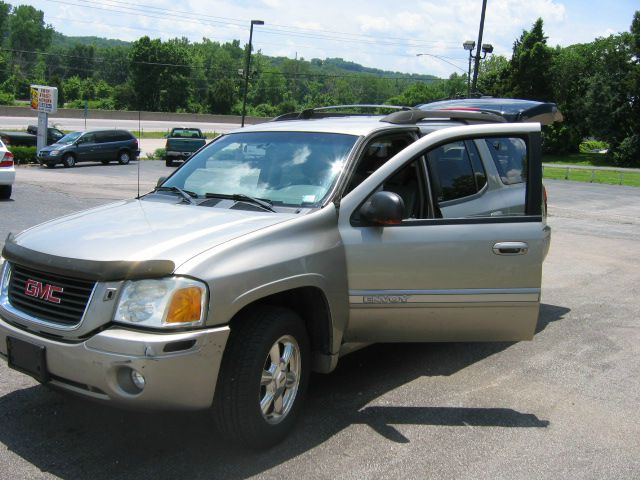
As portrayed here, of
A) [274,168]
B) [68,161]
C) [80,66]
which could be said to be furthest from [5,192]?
[80,66]

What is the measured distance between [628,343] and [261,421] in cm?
410

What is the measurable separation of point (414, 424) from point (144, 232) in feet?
6.62

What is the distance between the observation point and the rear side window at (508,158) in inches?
200

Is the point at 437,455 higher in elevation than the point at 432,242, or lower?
lower

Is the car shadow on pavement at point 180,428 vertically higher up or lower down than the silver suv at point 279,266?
lower down

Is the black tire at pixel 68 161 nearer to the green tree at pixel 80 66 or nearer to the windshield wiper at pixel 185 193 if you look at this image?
the windshield wiper at pixel 185 193

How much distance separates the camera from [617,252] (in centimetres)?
1190

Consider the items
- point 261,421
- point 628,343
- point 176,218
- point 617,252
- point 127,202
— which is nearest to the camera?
point 261,421

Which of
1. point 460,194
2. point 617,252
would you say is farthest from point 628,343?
point 617,252

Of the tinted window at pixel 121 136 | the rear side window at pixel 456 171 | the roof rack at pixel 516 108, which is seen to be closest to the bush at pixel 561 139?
the tinted window at pixel 121 136

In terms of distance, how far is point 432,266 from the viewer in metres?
4.36

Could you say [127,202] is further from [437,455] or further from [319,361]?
[437,455]

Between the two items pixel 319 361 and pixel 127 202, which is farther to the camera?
pixel 127 202

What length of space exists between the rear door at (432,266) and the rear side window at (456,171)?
0.08m
